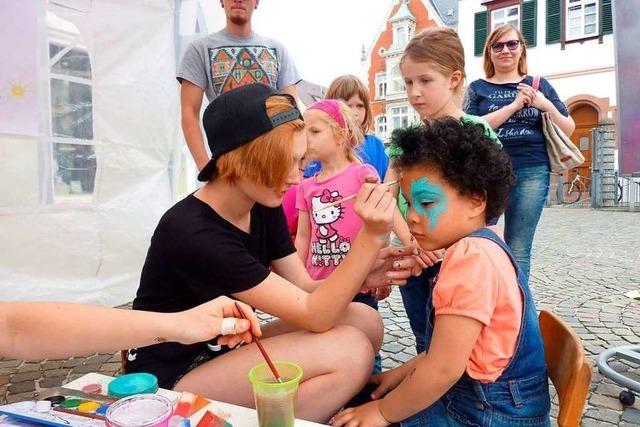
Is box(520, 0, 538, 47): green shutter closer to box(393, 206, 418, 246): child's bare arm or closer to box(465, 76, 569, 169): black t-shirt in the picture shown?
box(465, 76, 569, 169): black t-shirt

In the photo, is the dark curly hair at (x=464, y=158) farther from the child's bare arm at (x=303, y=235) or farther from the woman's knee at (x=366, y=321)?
the child's bare arm at (x=303, y=235)

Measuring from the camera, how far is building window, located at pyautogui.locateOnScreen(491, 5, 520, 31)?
618 inches

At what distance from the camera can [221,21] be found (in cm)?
427

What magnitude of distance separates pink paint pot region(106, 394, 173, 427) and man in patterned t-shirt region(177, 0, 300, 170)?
1.86 meters

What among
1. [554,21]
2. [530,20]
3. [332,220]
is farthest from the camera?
[530,20]

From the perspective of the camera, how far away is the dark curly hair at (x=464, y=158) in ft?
4.53

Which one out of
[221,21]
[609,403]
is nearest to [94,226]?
[221,21]

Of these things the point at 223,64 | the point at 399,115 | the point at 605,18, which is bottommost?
the point at 223,64

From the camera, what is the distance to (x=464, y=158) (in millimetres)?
1385

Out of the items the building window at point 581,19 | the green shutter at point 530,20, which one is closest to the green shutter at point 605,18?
the building window at point 581,19

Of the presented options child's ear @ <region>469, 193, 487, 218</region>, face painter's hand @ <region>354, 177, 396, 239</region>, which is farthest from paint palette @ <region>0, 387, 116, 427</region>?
child's ear @ <region>469, 193, 487, 218</region>

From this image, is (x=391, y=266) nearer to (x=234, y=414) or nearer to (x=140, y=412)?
(x=234, y=414)

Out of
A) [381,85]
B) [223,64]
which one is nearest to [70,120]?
[223,64]

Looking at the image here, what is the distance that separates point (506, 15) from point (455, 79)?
52.3ft
